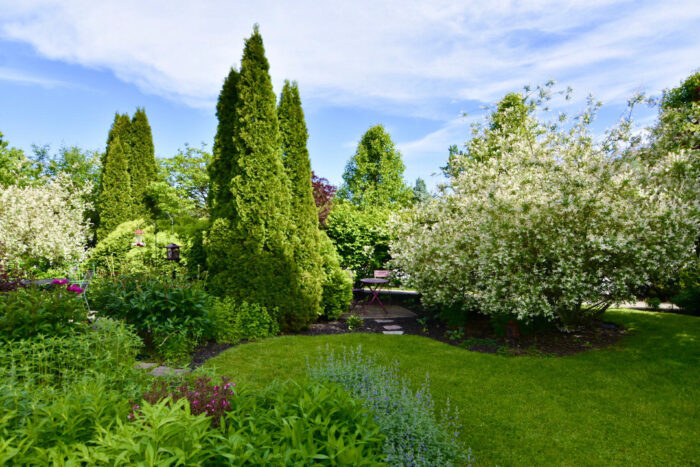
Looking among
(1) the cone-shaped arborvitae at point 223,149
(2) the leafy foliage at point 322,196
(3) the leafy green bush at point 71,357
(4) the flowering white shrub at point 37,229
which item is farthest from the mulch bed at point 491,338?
(4) the flowering white shrub at point 37,229

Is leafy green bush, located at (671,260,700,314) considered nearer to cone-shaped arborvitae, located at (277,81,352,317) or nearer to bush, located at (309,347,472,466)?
cone-shaped arborvitae, located at (277,81,352,317)

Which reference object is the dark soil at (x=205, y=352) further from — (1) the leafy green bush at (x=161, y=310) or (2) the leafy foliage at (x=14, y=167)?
(2) the leafy foliage at (x=14, y=167)

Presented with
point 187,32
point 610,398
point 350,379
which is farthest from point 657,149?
point 187,32

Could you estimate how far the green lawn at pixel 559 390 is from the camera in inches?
132

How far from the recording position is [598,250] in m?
5.73

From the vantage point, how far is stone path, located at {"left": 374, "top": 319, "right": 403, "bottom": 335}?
303 inches

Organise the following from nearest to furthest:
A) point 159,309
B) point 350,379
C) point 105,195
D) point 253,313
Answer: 1. point 350,379
2. point 159,309
3. point 253,313
4. point 105,195

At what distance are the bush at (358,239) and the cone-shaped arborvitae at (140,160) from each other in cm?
968

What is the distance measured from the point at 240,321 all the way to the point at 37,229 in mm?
10096

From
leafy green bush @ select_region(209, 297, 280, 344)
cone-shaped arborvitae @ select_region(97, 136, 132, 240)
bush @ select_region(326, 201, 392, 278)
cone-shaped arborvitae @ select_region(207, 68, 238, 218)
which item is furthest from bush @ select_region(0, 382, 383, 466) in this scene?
cone-shaped arborvitae @ select_region(97, 136, 132, 240)

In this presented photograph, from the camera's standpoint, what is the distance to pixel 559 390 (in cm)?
458

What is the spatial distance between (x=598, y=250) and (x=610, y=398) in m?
2.36

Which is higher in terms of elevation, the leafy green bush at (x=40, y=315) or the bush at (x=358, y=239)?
the bush at (x=358, y=239)

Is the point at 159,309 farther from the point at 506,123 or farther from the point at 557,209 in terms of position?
the point at 506,123
